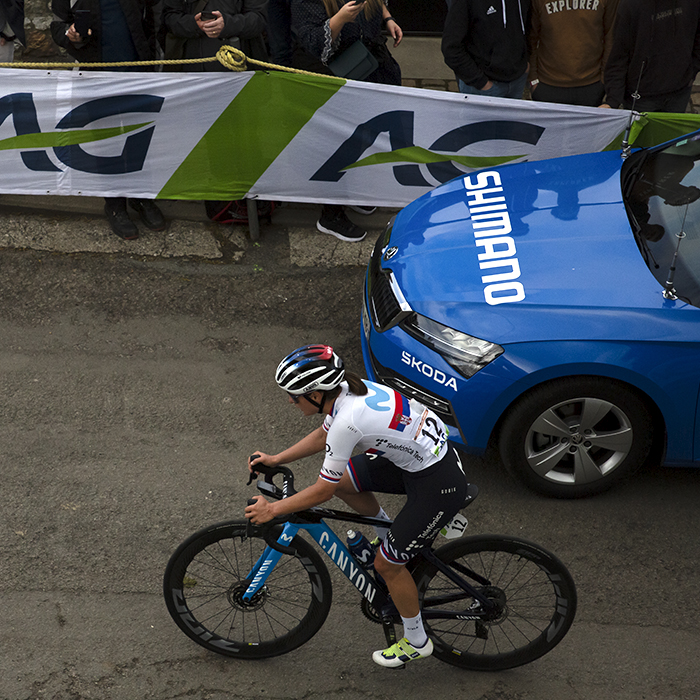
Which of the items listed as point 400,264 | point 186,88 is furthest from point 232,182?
point 400,264

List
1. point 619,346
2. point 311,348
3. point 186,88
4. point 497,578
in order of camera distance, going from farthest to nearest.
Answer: point 186,88
point 619,346
point 497,578
point 311,348

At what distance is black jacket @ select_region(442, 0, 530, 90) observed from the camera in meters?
6.49

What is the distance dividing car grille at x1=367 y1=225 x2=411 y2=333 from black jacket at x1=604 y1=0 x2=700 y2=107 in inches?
111

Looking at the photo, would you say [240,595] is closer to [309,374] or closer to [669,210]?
[309,374]

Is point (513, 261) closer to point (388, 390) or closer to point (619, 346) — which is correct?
point (619, 346)

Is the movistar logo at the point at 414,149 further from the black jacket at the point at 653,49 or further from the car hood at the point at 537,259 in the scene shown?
the car hood at the point at 537,259

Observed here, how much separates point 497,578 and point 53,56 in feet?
26.5

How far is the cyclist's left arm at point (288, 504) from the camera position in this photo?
129 inches

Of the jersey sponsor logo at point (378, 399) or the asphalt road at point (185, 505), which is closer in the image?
the jersey sponsor logo at point (378, 399)

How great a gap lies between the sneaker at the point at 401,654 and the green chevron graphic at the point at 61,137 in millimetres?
4476

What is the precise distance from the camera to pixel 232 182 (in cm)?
666

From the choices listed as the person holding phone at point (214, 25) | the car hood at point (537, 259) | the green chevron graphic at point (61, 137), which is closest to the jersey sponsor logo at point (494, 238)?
the car hood at point (537, 259)

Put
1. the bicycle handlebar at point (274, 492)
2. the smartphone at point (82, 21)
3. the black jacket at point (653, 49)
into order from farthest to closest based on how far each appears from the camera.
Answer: the black jacket at point (653, 49) → the smartphone at point (82, 21) → the bicycle handlebar at point (274, 492)

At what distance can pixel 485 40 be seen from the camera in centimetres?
664
